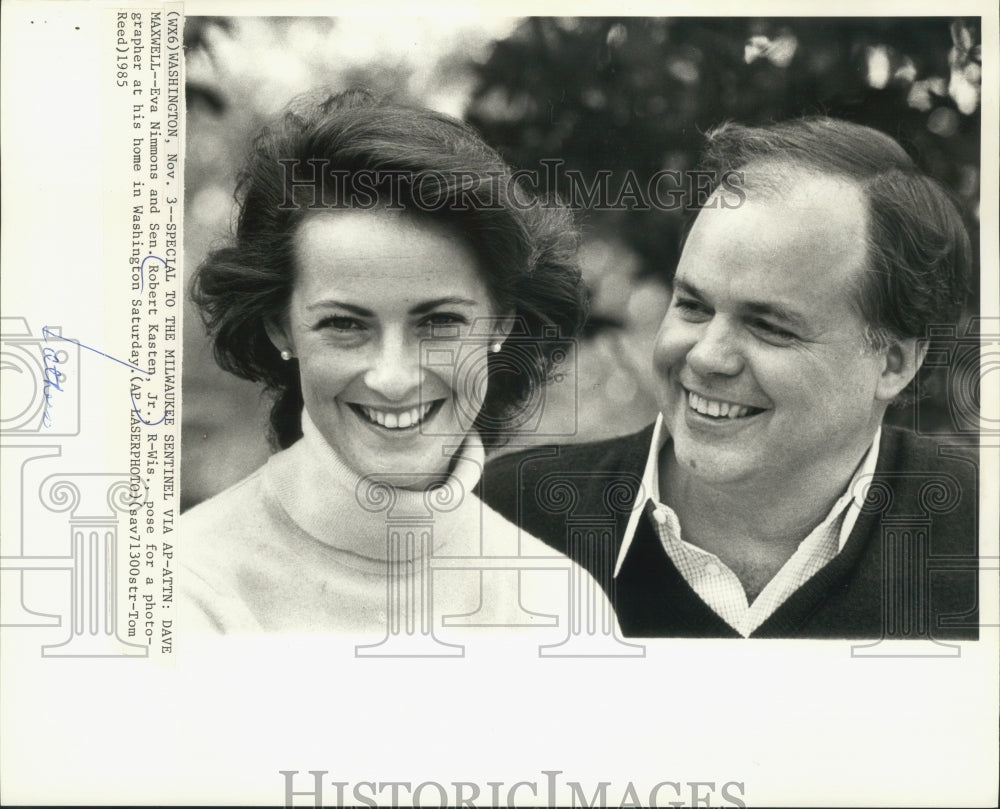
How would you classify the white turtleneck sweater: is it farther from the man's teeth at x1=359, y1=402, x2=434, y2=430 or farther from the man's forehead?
the man's forehead

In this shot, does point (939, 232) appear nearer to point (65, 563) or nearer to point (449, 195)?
point (449, 195)

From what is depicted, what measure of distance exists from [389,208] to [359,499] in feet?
2.12

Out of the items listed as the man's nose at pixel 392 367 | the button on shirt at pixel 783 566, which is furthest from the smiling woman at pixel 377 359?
the button on shirt at pixel 783 566

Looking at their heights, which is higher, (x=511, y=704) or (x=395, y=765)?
(x=511, y=704)

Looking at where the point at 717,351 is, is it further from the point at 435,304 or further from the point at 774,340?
the point at 435,304

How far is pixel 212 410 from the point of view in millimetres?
2115

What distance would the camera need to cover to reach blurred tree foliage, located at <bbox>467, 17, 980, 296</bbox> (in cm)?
209

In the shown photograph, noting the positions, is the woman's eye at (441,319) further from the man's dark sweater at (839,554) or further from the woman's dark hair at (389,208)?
the man's dark sweater at (839,554)

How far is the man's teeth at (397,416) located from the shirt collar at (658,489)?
0.51 meters

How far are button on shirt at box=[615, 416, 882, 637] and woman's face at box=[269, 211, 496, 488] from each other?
429mm

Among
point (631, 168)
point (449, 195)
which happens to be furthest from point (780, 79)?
point (449, 195)

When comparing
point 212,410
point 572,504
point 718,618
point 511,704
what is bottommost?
point 511,704

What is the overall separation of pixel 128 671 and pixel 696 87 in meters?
1.82
